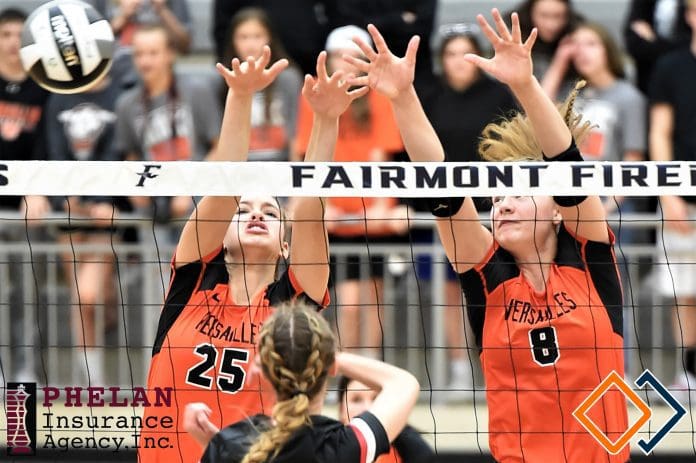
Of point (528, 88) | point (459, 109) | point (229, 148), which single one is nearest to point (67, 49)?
point (229, 148)

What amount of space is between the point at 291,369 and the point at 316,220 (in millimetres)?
1202

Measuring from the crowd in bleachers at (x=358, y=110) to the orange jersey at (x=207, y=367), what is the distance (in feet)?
11.3

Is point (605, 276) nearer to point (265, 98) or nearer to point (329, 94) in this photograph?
point (329, 94)

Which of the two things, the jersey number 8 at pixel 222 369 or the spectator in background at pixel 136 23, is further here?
the spectator in background at pixel 136 23

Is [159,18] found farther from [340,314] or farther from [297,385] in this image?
[297,385]

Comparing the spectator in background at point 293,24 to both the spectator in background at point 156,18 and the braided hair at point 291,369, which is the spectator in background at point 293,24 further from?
the braided hair at point 291,369

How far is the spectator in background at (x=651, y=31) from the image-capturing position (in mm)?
9305

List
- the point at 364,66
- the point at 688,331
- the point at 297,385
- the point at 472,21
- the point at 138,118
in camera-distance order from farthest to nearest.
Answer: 1. the point at 472,21
2. the point at 138,118
3. the point at 688,331
4. the point at 364,66
5. the point at 297,385

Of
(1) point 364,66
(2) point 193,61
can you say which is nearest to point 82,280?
(2) point 193,61

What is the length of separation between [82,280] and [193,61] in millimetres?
2515

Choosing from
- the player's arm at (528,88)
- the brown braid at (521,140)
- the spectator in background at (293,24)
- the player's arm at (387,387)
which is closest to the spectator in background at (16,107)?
the spectator in background at (293,24)

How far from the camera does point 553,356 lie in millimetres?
5074

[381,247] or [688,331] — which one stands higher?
[381,247]

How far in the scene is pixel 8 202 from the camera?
30.6 ft
